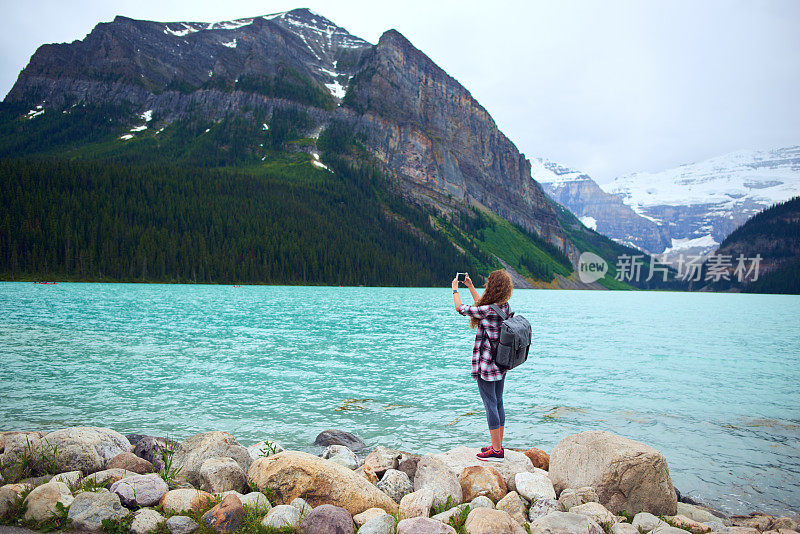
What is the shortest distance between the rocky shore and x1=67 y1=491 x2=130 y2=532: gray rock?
0.04 feet

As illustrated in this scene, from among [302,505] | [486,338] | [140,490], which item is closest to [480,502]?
[486,338]

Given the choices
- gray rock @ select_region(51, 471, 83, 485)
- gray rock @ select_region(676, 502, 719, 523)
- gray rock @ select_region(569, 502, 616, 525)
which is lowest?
gray rock @ select_region(676, 502, 719, 523)

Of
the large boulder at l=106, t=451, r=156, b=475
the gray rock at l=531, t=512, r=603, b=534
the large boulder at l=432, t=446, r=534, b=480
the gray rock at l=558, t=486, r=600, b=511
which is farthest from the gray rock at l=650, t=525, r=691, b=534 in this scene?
the large boulder at l=106, t=451, r=156, b=475

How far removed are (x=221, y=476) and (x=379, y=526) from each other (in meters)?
3.16

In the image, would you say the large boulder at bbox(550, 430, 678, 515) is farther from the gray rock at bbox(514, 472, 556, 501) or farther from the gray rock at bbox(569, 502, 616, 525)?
the gray rock at bbox(569, 502, 616, 525)

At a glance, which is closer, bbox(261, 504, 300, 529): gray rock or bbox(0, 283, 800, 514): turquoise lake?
bbox(261, 504, 300, 529): gray rock

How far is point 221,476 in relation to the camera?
773cm

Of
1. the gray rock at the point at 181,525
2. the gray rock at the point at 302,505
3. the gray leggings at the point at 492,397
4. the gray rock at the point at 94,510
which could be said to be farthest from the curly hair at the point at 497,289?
the gray rock at the point at 94,510

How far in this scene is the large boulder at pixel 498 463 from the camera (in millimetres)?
8914

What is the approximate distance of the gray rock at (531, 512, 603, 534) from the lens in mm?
6051

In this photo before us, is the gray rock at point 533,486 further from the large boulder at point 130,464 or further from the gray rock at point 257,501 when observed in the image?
the large boulder at point 130,464

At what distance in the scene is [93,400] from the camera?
15.9 m

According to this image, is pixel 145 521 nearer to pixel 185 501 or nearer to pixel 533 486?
pixel 185 501

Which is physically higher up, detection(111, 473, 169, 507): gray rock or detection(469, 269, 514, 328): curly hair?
detection(469, 269, 514, 328): curly hair
